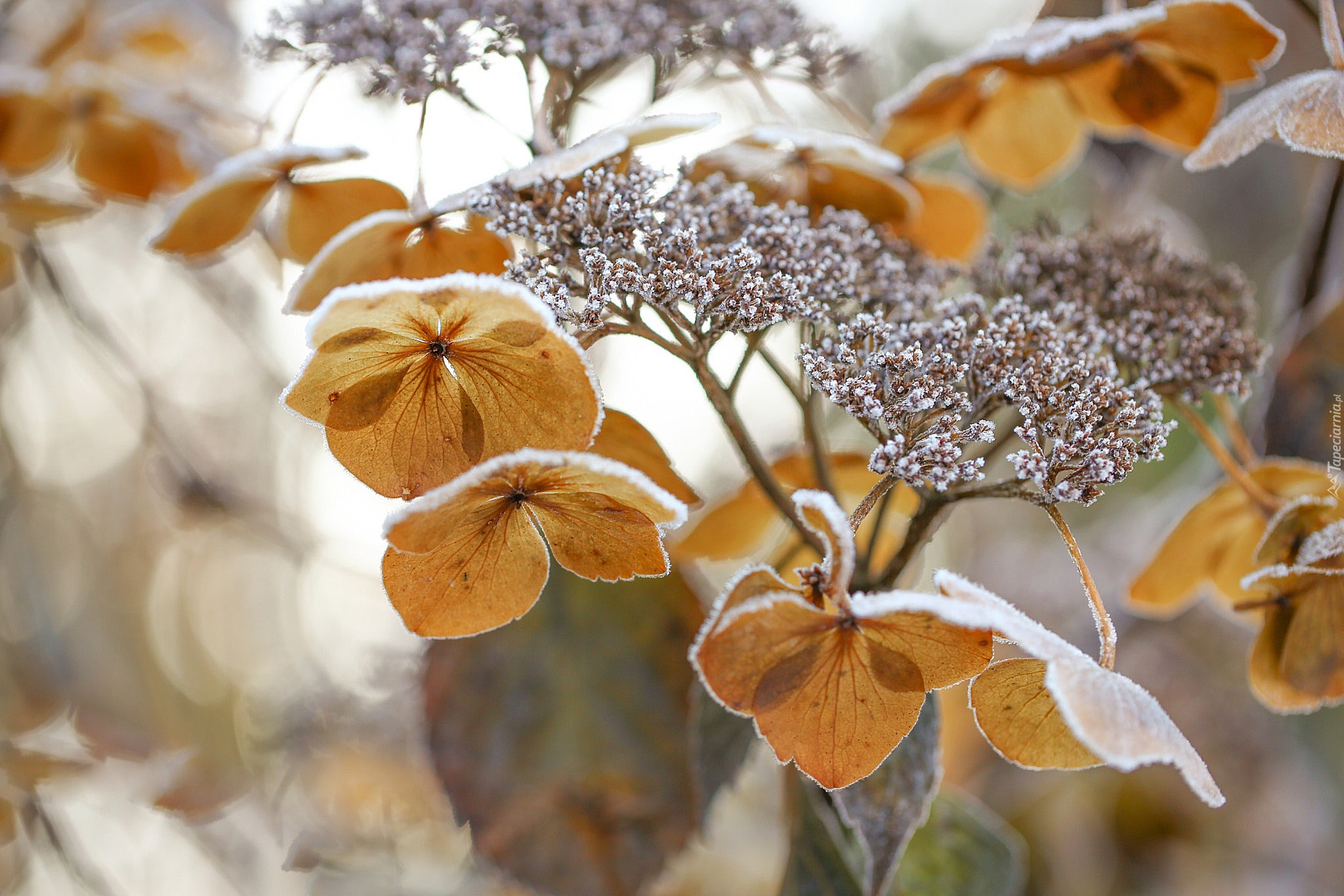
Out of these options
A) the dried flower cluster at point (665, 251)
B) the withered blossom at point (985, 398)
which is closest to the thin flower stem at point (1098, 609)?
the withered blossom at point (985, 398)

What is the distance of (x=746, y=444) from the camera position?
424mm

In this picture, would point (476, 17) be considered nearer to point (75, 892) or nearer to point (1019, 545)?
point (75, 892)

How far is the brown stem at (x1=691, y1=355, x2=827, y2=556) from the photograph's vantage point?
0.39 m

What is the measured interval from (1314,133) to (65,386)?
1.61 m

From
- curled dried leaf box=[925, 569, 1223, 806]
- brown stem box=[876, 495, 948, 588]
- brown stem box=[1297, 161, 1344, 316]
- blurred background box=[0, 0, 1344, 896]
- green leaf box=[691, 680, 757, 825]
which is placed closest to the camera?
curled dried leaf box=[925, 569, 1223, 806]

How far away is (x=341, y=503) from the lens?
64.5 inches

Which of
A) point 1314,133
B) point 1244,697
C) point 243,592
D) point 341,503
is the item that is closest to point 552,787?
point 1314,133

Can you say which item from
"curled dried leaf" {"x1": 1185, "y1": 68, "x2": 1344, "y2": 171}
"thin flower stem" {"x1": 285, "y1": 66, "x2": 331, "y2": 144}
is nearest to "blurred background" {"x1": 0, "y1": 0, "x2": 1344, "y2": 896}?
"thin flower stem" {"x1": 285, "y1": 66, "x2": 331, "y2": 144}

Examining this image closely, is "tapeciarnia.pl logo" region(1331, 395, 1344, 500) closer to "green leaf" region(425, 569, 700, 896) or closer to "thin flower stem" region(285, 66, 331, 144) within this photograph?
"green leaf" region(425, 569, 700, 896)

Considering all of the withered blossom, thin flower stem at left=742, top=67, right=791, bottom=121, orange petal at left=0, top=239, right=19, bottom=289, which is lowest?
orange petal at left=0, top=239, right=19, bottom=289

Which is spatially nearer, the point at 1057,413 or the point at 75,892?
the point at 1057,413

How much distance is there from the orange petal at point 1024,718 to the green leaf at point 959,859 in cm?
24

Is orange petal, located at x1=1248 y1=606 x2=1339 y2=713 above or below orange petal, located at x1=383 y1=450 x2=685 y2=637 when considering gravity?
below

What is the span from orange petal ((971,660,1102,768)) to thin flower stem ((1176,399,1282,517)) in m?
0.21
